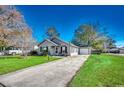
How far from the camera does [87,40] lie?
117 ft

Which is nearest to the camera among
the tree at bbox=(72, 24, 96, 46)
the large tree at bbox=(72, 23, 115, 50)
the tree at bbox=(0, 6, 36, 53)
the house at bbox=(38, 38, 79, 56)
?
the tree at bbox=(0, 6, 36, 53)

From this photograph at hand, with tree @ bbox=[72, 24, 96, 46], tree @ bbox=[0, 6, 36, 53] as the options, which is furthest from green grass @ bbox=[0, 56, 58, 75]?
tree @ bbox=[72, 24, 96, 46]

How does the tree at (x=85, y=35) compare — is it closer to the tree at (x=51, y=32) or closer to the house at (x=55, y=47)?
the tree at (x=51, y=32)

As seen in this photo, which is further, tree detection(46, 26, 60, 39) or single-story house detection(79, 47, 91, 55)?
tree detection(46, 26, 60, 39)

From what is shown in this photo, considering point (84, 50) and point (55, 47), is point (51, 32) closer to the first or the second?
point (84, 50)

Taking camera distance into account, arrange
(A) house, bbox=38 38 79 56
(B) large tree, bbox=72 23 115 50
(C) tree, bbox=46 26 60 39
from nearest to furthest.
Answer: (A) house, bbox=38 38 79 56, (B) large tree, bbox=72 23 115 50, (C) tree, bbox=46 26 60 39

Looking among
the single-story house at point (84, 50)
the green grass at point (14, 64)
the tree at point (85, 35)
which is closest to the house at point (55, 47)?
the tree at point (85, 35)

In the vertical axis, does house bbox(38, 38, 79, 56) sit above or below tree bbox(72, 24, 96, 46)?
below

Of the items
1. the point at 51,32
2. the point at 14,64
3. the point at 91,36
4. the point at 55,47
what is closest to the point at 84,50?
the point at 91,36

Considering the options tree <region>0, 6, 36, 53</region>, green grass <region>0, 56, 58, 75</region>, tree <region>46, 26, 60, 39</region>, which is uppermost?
tree <region>46, 26, 60, 39</region>

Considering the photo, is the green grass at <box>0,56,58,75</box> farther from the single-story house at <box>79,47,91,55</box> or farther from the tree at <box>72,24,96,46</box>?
the single-story house at <box>79,47,91,55</box>

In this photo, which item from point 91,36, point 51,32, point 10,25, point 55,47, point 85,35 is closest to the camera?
point 10,25
